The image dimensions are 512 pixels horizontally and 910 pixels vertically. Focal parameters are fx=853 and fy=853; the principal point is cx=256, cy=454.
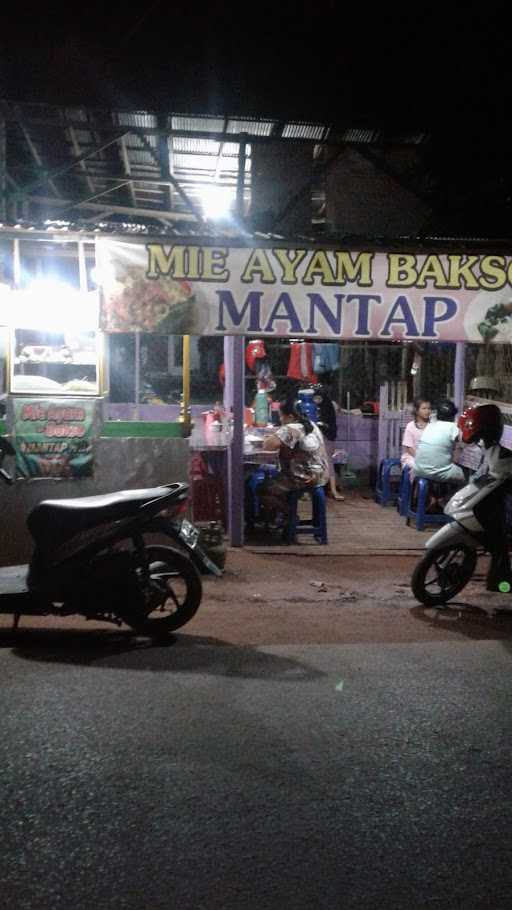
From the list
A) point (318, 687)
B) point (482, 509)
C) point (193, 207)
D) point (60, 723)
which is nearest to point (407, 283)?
point (482, 509)

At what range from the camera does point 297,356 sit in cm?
1362

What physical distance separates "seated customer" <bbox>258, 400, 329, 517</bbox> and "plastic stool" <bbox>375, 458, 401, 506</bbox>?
8.55 ft

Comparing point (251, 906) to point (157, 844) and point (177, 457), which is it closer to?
point (157, 844)

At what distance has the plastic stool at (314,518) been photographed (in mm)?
9375

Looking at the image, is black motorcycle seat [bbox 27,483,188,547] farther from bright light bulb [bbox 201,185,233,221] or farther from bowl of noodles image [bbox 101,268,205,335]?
bright light bulb [bbox 201,185,233,221]

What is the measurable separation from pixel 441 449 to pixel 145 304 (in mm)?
4189

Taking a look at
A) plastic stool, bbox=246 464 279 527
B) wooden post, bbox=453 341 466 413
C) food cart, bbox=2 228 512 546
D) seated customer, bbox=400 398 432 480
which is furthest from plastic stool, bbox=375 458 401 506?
food cart, bbox=2 228 512 546

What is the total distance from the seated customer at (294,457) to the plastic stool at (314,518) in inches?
→ 2.9

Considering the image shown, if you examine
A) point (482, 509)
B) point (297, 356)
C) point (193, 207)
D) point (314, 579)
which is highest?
point (193, 207)

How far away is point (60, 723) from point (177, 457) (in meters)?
3.81

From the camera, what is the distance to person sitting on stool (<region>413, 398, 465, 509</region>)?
10.1 metres

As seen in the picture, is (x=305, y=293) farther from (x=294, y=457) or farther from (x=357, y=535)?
(x=357, y=535)

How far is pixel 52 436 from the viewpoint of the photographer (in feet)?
25.6

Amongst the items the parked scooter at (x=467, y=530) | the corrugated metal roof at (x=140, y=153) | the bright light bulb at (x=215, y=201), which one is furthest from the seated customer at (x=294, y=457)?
the bright light bulb at (x=215, y=201)
